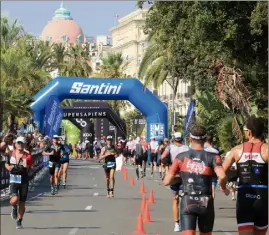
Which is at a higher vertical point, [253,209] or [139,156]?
[139,156]

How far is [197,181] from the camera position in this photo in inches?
406

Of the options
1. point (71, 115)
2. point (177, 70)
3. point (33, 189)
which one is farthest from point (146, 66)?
point (33, 189)

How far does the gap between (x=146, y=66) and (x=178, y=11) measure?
27.5m

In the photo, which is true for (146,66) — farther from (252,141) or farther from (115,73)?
(252,141)

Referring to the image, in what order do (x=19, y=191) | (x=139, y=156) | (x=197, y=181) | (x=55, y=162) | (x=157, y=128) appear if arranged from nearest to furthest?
1. (x=197, y=181)
2. (x=19, y=191)
3. (x=55, y=162)
4. (x=139, y=156)
5. (x=157, y=128)

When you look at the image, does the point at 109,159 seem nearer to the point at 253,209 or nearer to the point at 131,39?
the point at 253,209

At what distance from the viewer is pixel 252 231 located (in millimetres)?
10312

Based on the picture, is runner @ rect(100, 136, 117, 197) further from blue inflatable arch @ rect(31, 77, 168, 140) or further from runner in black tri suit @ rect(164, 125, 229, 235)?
blue inflatable arch @ rect(31, 77, 168, 140)

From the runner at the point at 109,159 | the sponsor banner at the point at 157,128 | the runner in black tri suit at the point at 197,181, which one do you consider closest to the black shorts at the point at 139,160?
the runner at the point at 109,159

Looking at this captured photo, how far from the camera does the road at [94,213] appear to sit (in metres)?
16.1

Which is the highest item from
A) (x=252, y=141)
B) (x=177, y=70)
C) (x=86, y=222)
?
(x=177, y=70)

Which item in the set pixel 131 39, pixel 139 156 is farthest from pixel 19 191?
pixel 131 39

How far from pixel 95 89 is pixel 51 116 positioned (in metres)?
4.04

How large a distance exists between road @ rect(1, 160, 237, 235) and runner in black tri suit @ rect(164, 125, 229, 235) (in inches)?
205
